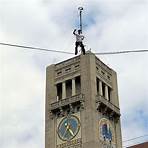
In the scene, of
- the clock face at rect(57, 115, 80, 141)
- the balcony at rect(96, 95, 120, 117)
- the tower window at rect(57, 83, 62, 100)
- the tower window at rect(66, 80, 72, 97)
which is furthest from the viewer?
the tower window at rect(57, 83, 62, 100)

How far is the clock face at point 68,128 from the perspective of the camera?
187 feet

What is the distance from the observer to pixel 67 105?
192 feet

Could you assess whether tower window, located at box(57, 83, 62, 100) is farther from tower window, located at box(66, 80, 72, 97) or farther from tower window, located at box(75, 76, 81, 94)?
tower window, located at box(75, 76, 81, 94)

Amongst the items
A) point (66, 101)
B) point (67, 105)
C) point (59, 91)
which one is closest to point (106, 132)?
point (67, 105)

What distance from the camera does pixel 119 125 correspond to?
61750 millimetres

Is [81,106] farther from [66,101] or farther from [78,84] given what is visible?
[78,84]

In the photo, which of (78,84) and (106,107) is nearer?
(106,107)

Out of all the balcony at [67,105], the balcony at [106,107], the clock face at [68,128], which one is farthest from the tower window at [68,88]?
the balcony at [106,107]

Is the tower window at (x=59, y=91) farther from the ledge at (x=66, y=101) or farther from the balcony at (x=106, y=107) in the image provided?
the balcony at (x=106, y=107)

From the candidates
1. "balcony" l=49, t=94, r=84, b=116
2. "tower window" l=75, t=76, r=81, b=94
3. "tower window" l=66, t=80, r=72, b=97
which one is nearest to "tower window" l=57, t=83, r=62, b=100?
"tower window" l=66, t=80, r=72, b=97

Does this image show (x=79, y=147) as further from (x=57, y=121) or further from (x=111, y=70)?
(x=111, y=70)

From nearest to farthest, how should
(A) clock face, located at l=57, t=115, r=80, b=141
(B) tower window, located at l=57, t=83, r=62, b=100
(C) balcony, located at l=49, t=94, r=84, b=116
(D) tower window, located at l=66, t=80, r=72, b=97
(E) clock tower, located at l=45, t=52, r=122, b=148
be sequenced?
1. (E) clock tower, located at l=45, t=52, r=122, b=148
2. (A) clock face, located at l=57, t=115, r=80, b=141
3. (C) balcony, located at l=49, t=94, r=84, b=116
4. (D) tower window, located at l=66, t=80, r=72, b=97
5. (B) tower window, located at l=57, t=83, r=62, b=100

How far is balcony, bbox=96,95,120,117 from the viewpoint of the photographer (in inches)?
2283

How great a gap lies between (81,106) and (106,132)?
4.17 meters
